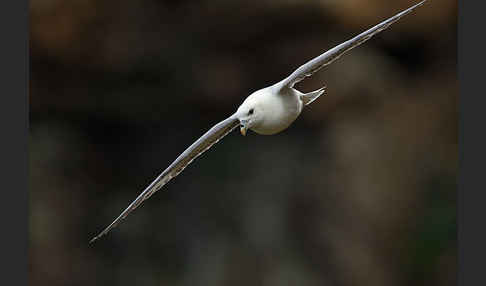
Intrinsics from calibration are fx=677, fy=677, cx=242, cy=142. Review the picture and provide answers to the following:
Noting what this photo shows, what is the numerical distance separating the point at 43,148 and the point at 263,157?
123 centimetres

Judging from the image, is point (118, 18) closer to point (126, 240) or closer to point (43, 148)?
point (43, 148)

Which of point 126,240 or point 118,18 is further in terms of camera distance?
point 126,240

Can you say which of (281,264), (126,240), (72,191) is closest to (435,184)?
(281,264)

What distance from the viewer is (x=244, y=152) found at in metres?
3.88

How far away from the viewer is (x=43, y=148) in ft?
12.1

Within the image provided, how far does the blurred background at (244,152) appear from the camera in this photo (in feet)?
11.6

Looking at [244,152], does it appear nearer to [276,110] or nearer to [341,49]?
[276,110]

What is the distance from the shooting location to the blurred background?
354 cm

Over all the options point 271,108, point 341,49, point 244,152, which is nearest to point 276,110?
point 271,108

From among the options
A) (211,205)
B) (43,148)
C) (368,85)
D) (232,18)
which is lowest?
(211,205)

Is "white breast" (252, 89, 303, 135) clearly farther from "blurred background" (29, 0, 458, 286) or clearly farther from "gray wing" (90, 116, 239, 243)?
"blurred background" (29, 0, 458, 286)

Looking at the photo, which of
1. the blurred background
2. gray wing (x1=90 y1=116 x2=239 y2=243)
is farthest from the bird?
the blurred background

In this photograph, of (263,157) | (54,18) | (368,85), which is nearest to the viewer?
(54,18)

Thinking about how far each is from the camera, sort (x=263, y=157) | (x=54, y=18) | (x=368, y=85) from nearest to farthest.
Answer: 1. (x=54, y=18)
2. (x=368, y=85)
3. (x=263, y=157)
